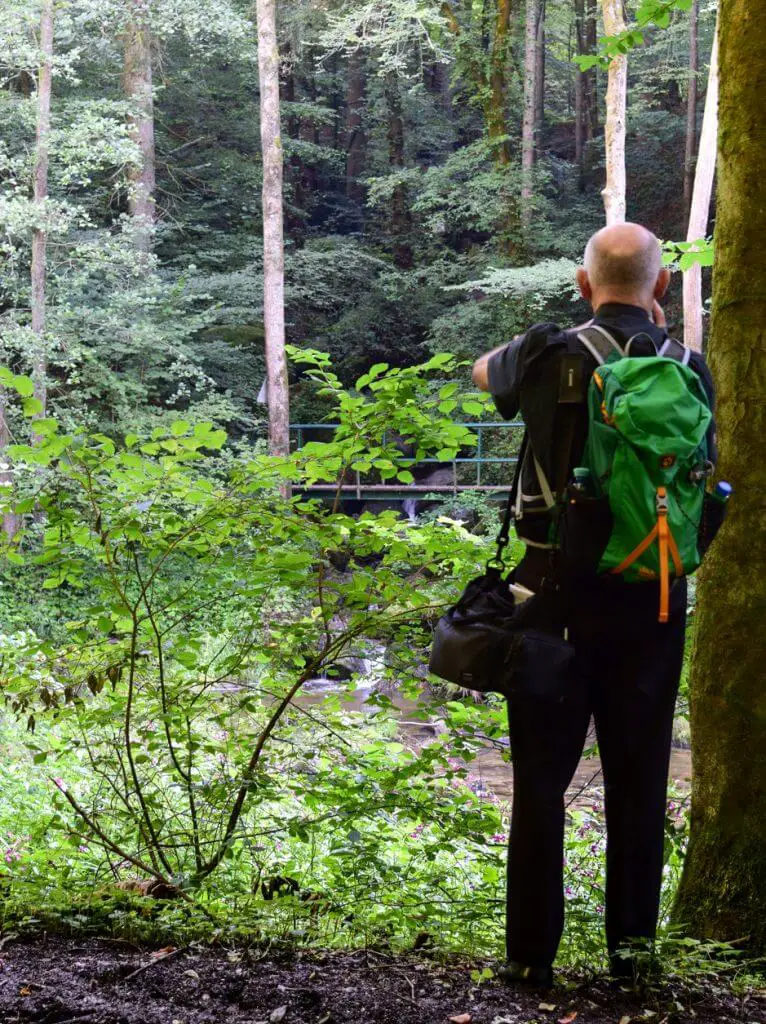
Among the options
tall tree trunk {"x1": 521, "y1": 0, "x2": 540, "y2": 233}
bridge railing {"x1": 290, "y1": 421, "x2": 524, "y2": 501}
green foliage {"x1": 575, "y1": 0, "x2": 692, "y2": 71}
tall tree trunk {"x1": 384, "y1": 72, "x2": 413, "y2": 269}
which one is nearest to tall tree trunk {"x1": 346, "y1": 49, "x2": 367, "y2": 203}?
tall tree trunk {"x1": 384, "y1": 72, "x2": 413, "y2": 269}

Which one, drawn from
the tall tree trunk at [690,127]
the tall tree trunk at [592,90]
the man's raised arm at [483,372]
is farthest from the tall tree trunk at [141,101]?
the man's raised arm at [483,372]

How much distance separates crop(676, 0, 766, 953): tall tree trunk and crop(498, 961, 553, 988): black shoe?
473mm

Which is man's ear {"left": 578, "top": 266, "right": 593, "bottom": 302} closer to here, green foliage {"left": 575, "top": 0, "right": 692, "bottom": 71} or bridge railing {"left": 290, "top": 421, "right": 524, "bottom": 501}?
green foliage {"left": 575, "top": 0, "right": 692, "bottom": 71}

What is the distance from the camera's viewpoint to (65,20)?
14102 millimetres

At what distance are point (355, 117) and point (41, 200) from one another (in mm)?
15268

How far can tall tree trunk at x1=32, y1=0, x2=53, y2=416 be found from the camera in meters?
13.5

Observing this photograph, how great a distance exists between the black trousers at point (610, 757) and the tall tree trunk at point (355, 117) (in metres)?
25.7

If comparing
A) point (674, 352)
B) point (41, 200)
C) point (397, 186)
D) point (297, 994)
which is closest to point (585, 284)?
point (674, 352)

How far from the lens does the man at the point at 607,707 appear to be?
6.89 ft

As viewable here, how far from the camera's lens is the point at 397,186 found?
23.6 meters

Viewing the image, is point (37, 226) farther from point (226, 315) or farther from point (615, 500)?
point (615, 500)

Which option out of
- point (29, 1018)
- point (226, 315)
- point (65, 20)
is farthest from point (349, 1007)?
point (226, 315)

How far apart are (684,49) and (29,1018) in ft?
84.4

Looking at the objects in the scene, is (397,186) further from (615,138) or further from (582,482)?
(582,482)
